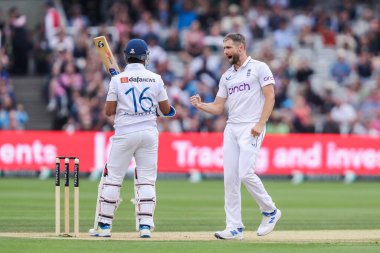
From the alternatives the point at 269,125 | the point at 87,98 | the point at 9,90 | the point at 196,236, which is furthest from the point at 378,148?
the point at 196,236

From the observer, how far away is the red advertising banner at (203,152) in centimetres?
3038

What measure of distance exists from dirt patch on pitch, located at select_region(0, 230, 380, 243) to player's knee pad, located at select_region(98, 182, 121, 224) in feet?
0.95

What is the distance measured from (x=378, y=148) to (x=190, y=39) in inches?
271

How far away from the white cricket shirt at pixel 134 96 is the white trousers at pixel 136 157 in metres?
0.10

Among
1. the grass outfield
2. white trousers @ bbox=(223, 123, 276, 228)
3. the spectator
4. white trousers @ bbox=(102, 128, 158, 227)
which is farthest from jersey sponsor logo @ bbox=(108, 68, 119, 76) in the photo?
the spectator

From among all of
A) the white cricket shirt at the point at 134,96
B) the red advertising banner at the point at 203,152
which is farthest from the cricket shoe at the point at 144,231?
the red advertising banner at the point at 203,152

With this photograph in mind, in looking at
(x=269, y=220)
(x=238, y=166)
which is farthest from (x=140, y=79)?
(x=269, y=220)

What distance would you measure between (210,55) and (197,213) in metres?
14.3

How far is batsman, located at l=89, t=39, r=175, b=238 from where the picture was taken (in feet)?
47.8

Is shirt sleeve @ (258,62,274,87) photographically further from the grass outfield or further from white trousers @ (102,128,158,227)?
the grass outfield

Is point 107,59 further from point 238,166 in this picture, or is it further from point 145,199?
point 238,166

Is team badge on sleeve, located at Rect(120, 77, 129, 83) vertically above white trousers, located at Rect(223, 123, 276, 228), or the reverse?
team badge on sleeve, located at Rect(120, 77, 129, 83)

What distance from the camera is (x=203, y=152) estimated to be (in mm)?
31016

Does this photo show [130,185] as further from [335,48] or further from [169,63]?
[335,48]
